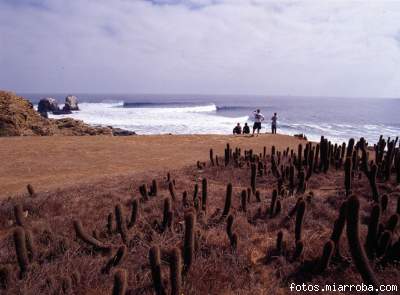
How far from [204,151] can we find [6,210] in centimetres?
1028

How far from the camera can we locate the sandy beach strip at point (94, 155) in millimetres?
11141

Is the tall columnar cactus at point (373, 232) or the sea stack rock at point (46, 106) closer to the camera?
the tall columnar cactus at point (373, 232)

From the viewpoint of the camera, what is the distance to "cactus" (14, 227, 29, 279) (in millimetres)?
4250

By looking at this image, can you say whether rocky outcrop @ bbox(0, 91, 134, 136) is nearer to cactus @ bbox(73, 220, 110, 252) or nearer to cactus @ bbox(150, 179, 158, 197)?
cactus @ bbox(150, 179, 158, 197)

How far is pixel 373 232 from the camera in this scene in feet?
14.5

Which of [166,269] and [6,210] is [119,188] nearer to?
[6,210]

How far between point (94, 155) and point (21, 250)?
10768 millimetres

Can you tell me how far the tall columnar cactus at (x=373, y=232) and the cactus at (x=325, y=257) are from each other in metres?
0.59

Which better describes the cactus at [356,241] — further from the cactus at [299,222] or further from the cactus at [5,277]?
the cactus at [5,277]

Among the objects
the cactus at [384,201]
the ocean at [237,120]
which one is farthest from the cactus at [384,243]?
the ocean at [237,120]

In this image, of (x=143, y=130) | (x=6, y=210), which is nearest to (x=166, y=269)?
(x=6, y=210)

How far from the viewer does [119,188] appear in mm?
8617

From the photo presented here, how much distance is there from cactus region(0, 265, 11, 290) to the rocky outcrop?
18.5 meters

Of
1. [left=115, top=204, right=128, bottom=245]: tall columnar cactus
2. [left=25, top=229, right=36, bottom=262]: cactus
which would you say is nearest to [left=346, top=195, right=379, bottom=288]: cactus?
[left=115, top=204, right=128, bottom=245]: tall columnar cactus
